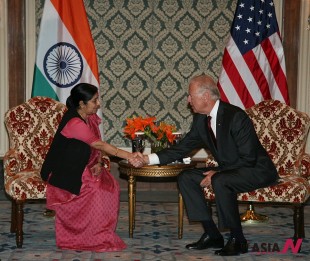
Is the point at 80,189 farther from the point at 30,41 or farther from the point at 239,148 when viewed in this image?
the point at 30,41

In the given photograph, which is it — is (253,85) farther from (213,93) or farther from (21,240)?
(21,240)

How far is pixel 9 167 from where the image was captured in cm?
612

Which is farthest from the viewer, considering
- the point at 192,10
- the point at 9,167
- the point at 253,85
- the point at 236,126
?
the point at 192,10

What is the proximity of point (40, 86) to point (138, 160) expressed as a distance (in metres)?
2.29

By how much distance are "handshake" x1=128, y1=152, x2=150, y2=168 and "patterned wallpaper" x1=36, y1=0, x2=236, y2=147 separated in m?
2.62

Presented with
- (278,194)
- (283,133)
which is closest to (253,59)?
(283,133)

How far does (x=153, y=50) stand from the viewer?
8461 millimetres

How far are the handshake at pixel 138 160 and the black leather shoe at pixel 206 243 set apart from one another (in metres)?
0.82

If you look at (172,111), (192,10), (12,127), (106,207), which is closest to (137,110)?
(172,111)

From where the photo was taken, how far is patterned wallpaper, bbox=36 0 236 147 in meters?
8.40

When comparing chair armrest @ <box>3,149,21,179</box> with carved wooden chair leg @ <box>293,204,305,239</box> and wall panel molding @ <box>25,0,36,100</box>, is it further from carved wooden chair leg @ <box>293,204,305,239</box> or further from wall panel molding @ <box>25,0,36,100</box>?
carved wooden chair leg @ <box>293,204,305,239</box>

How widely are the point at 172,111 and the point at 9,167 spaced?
294cm

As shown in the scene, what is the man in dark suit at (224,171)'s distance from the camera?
5488 millimetres

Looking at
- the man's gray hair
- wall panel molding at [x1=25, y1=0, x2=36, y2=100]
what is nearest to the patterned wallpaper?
wall panel molding at [x1=25, y1=0, x2=36, y2=100]
